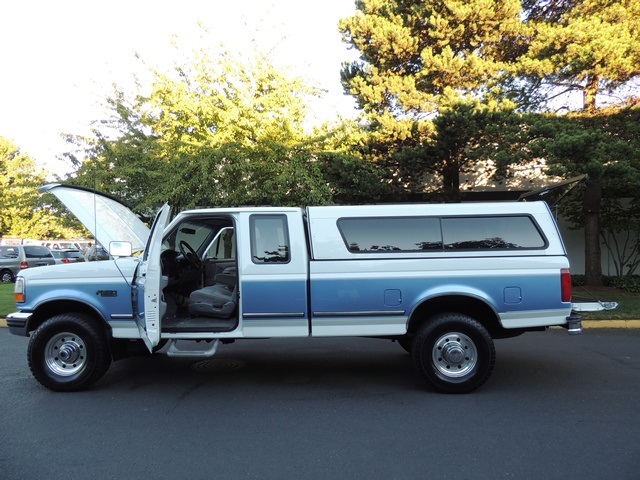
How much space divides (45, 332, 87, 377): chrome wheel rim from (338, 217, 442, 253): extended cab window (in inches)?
124

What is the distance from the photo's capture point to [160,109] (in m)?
12.6

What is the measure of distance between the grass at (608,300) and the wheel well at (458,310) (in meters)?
2.61

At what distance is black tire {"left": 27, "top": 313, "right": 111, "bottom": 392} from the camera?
5082 millimetres

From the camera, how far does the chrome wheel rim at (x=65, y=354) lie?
5.14 metres

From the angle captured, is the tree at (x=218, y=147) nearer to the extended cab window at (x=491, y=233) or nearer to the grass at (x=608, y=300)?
the grass at (x=608, y=300)

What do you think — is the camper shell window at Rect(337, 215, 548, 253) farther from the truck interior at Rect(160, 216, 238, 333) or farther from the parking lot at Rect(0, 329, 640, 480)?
the parking lot at Rect(0, 329, 640, 480)

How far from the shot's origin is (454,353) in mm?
5043

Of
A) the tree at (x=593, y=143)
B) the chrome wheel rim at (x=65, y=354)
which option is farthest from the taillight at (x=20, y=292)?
the tree at (x=593, y=143)

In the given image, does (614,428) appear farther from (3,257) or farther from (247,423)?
(3,257)

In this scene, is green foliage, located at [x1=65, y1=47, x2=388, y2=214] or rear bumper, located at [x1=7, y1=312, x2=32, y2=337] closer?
rear bumper, located at [x1=7, y1=312, x2=32, y2=337]

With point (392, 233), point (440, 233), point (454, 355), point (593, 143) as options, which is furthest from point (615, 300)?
point (392, 233)

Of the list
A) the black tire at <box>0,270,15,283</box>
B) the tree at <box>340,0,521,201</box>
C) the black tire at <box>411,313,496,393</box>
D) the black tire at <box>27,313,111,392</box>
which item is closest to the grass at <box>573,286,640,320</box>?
the black tire at <box>411,313,496,393</box>

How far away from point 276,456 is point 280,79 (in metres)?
10.4

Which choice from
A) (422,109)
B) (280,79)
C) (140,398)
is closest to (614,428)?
(140,398)
